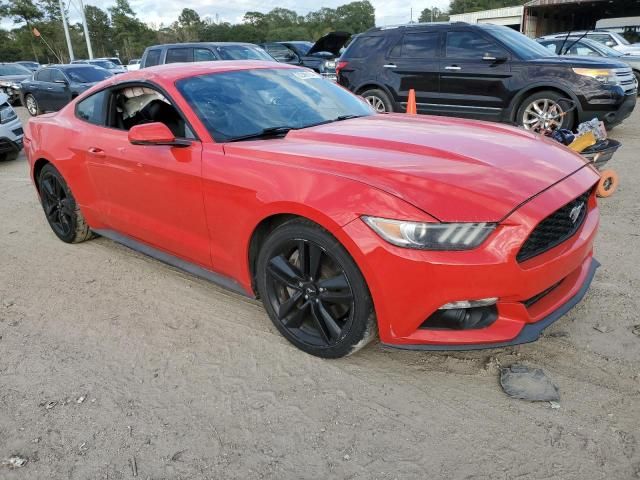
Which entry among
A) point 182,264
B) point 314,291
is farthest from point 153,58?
point 314,291

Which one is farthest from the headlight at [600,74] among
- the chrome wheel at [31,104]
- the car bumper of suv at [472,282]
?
the chrome wheel at [31,104]

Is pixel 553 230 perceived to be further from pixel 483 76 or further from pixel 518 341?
pixel 483 76

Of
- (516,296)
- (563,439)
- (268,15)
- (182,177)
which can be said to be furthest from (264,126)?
(268,15)

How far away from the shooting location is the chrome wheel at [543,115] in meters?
7.57

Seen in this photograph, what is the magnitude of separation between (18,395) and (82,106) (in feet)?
8.22

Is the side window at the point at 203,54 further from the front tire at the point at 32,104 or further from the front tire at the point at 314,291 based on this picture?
the front tire at the point at 314,291

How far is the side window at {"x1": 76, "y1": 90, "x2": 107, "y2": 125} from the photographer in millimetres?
4020

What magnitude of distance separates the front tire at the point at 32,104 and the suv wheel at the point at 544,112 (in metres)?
14.0

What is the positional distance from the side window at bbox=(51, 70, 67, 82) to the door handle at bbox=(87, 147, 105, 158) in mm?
12274

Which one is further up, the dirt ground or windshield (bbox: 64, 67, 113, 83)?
windshield (bbox: 64, 67, 113, 83)

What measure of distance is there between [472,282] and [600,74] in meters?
6.65

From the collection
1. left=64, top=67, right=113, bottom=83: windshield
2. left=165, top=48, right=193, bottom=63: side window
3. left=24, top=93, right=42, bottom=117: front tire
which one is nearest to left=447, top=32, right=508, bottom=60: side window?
left=165, top=48, right=193, bottom=63: side window

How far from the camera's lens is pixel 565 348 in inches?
112

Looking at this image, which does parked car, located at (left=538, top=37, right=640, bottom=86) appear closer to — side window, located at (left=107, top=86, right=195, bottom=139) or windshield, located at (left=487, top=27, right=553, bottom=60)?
windshield, located at (left=487, top=27, right=553, bottom=60)
